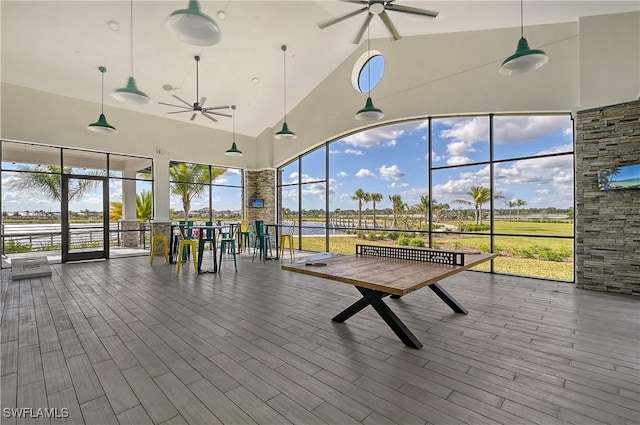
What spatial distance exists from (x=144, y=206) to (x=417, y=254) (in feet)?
26.3

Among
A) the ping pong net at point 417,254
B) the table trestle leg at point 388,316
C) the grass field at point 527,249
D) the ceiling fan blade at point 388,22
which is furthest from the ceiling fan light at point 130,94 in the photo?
the grass field at point 527,249

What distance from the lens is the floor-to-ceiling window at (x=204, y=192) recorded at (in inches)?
345

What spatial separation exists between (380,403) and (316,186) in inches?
295

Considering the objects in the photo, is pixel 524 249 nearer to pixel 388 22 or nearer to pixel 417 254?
pixel 417 254

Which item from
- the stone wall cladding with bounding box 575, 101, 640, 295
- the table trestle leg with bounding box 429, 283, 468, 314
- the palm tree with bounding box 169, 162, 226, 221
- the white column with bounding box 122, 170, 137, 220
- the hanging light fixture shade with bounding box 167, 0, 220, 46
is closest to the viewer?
the hanging light fixture shade with bounding box 167, 0, 220, 46

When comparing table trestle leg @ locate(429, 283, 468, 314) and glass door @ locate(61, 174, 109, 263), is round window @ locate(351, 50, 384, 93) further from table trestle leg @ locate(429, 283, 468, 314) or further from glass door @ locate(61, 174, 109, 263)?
glass door @ locate(61, 174, 109, 263)

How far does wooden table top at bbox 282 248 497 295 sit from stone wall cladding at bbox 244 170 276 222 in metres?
6.99

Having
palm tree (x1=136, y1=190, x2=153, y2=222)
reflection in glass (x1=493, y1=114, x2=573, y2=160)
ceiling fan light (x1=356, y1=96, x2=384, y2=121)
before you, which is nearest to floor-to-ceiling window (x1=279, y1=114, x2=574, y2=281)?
reflection in glass (x1=493, y1=114, x2=573, y2=160)

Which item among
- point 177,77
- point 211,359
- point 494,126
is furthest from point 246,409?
point 177,77

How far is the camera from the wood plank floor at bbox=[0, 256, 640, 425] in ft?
5.81

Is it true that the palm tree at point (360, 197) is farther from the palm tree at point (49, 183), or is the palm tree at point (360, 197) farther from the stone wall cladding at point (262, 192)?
the palm tree at point (49, 183)

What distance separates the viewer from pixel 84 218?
23.9 ft

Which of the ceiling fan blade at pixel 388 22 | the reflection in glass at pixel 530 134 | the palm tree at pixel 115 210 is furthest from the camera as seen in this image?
the palm tree at pixel 115 210

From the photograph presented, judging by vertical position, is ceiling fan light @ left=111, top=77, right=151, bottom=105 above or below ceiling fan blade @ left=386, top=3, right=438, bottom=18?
below
